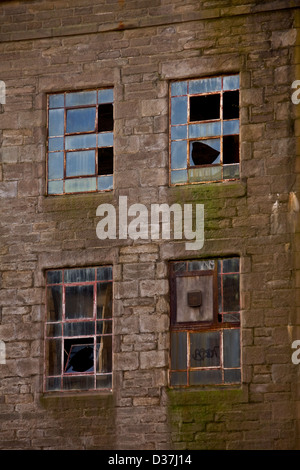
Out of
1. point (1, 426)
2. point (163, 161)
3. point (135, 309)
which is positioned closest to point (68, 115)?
point (163, 161)

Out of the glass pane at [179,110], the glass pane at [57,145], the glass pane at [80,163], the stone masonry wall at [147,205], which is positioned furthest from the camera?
the glass pane at [57,145]

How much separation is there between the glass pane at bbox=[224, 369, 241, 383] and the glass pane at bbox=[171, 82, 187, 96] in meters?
4.34

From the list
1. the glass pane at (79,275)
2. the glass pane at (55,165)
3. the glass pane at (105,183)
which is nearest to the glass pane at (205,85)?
the glass pane at (105,183)

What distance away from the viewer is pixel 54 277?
897 inches

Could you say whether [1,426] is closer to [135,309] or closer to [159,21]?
[135,309]

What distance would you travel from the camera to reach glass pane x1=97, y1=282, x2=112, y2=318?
2248 cm

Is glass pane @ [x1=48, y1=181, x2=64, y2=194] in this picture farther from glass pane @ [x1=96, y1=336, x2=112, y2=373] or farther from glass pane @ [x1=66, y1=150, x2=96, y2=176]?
glass pane @ [x1=96, y1=336, x2=112, y2=373]

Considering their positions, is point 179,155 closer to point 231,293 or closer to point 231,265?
point 231,265

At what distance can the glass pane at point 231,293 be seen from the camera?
2197 cm

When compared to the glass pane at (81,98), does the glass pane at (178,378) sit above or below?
below

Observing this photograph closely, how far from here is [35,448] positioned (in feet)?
72.7

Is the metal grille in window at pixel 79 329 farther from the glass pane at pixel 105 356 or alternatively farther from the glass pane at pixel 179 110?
the glass pane at pixel 179 110

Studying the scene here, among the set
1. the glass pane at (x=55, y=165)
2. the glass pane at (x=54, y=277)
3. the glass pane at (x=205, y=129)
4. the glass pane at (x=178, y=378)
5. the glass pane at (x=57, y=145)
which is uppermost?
the glass pane at (x=205, y=129)

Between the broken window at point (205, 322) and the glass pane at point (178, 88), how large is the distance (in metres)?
2.64
